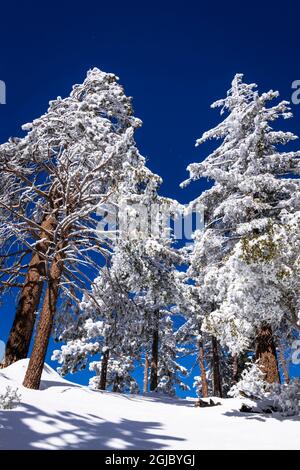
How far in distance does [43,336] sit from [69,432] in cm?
383

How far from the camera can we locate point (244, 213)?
1261cm

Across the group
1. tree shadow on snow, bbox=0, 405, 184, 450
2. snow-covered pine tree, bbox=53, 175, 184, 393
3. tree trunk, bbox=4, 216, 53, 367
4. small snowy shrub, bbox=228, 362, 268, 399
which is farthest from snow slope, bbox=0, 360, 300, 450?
snow-covered pine tree, bbox=53, 175, 184, 393

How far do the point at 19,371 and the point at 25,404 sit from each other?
2.94m

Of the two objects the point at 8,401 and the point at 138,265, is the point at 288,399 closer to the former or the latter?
the point at 138,265

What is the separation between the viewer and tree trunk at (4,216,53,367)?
10.5 meters

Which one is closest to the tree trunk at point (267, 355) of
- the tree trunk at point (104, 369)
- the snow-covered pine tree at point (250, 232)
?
the snow-covered pine tree at point (250, 232)

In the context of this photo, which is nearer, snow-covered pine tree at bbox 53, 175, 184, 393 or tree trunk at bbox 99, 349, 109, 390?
snow-covered pine tree at bbox 53, 175, 184, 393

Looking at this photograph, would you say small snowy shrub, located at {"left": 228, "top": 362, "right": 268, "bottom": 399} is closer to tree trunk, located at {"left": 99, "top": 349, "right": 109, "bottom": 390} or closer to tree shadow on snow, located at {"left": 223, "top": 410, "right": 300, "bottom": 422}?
tree shadow on snow, located at {"left": 223, "top": 410, "right": 300, "bottom": 422}

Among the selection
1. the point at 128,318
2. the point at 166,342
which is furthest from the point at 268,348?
the point at 166,342

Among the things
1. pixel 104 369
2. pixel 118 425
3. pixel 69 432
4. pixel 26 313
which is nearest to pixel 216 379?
pixel 104 369

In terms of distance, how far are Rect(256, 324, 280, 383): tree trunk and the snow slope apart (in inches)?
85.4

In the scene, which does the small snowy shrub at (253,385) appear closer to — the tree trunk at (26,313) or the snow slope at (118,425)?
the snow slope at (118,425)

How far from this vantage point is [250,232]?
38.1ft
